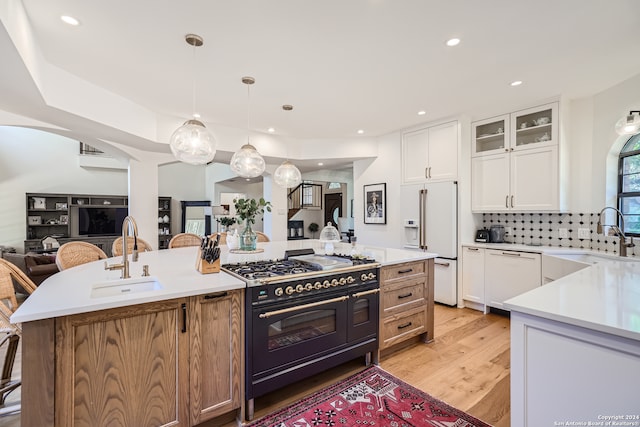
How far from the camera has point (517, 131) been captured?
3725 millimetres

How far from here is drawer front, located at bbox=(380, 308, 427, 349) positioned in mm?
2553

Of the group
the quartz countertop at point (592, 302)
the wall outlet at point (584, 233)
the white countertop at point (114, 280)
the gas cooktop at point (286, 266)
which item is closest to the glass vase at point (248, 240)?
the white countertop at point (114, 280)

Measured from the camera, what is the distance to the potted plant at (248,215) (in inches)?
117

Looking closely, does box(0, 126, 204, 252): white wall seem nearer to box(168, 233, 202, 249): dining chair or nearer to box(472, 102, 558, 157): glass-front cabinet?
box(168, 233, 202, 249): dining chair

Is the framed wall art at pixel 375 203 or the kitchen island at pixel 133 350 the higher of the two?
the framed wall art at pixel 375 203

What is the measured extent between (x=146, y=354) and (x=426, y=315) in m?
2.47

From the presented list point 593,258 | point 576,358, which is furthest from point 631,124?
point 576,358

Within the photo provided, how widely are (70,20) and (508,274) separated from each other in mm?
4869

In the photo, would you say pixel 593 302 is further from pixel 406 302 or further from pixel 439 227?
pixel 439 227

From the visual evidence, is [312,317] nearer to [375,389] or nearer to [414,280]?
[375,389]

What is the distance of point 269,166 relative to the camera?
5621 mm

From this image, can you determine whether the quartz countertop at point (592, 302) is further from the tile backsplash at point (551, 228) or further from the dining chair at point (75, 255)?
the dining chair at point (75, 255)

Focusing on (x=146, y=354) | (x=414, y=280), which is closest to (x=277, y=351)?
(x=146, y=354)

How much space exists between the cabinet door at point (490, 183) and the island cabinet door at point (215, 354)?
3.65m
